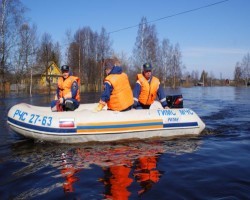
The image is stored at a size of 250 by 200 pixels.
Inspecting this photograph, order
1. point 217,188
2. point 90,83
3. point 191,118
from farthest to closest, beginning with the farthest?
point 90,83
point 191,118
point 217,188

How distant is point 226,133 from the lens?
916 centimetres

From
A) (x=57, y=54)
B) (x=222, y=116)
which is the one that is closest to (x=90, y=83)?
(x=57, y=54)

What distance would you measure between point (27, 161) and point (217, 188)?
11.4 ft

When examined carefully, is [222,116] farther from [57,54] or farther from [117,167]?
[57,54]

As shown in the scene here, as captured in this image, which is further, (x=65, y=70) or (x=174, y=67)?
(x=174, y=67)

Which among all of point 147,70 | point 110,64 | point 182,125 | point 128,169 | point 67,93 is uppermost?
point 110,64

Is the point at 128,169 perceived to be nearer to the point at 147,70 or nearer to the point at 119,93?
the point at 119,93

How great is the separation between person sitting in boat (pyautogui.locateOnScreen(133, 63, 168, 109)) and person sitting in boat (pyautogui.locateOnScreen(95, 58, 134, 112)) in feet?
1.93

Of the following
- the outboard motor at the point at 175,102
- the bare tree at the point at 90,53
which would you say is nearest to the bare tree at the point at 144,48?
the bare tree at the point at 90,53

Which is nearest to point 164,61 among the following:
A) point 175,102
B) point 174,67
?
point 174,67

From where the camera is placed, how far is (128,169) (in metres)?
5.43

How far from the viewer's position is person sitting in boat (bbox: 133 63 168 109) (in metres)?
8.35

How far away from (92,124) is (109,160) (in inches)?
58.1

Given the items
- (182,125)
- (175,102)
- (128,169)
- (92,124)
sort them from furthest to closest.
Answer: (175,102), (182,125), (92,124), (128,169)
